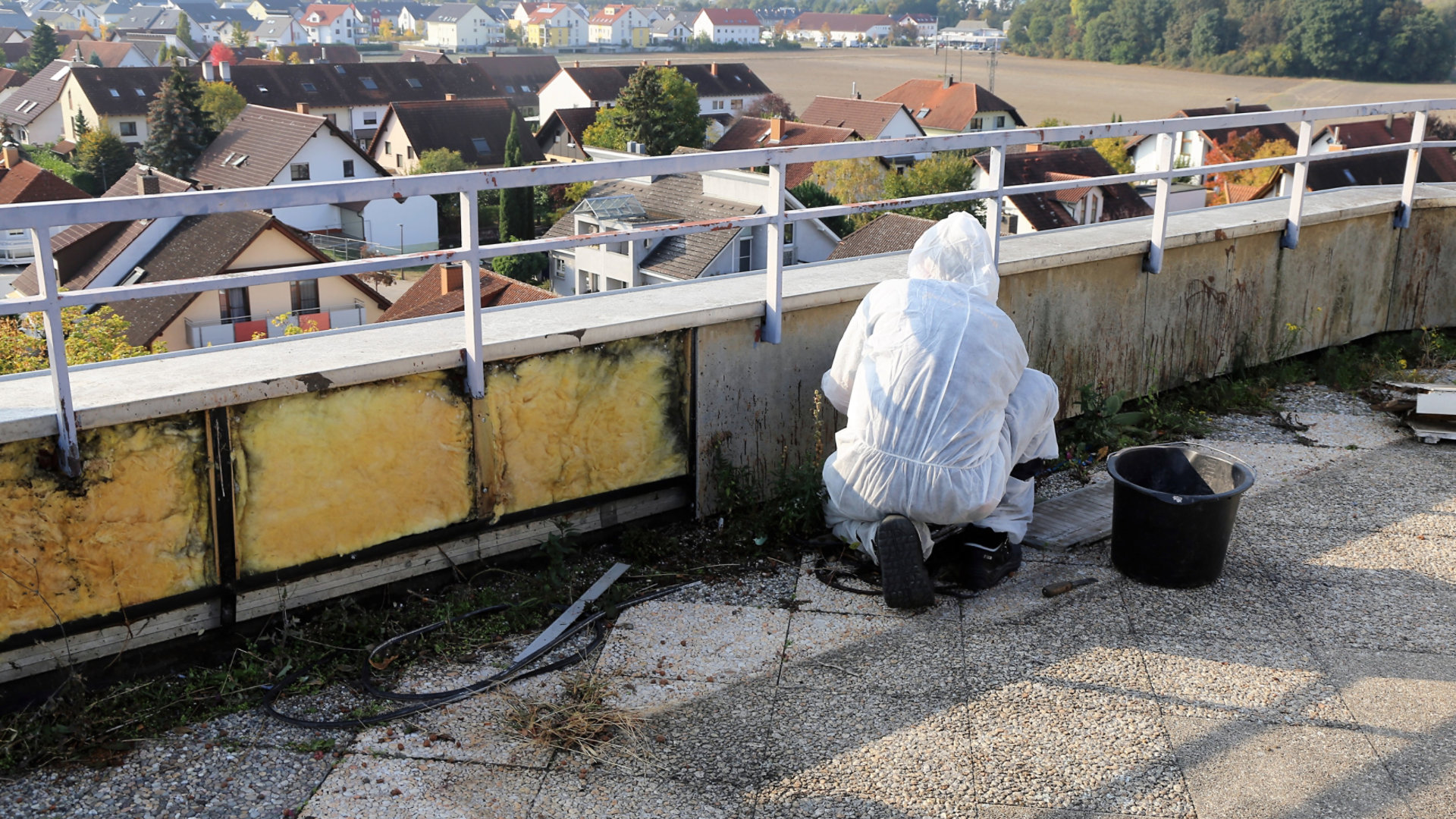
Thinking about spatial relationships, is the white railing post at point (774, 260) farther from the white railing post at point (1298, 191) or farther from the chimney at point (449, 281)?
the chimney at point (449, 281)

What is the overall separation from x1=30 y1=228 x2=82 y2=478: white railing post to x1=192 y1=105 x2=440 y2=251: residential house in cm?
5018

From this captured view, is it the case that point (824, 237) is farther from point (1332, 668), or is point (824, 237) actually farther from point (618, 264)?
point (1332, 668)

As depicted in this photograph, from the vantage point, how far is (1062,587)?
15.3ft

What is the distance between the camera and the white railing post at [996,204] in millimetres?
5535

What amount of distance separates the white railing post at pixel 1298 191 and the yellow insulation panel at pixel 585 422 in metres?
4.38

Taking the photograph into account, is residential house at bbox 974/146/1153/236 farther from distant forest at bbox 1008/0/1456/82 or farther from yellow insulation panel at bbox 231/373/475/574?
distant forest at bbox 1008/0/1456/82

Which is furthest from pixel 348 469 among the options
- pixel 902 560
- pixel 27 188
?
pixel 27 188

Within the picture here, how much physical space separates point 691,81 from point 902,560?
88030 millimetres

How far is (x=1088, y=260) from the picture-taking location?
20.9ft

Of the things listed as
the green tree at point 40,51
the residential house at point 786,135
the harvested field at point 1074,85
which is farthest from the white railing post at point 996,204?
the green tree at point 40,51

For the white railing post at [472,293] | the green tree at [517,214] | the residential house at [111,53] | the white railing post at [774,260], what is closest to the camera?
the white railing post at [472,293]

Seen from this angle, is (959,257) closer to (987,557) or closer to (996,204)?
(987,557)

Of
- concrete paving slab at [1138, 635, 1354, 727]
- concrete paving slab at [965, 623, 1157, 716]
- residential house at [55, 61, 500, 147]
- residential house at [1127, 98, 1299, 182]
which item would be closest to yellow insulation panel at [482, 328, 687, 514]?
concrete paving slab at [965, 623, 1157, 716]

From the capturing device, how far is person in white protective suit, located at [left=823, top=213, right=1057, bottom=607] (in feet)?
14.1
